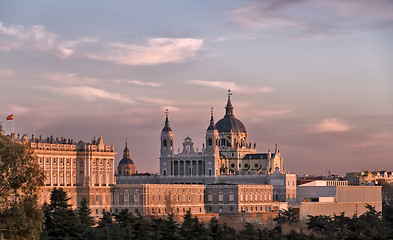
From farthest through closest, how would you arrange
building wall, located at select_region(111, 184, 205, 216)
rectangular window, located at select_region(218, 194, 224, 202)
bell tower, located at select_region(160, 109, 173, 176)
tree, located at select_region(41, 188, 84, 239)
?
1. bell tower, located at select_region(160, 109, 173, 176)
2. rectangular window, located at select_region(218, 194, 224, 202)
3. building wall, located at select_region(111, 184, 205, 216)
4. tree, located at select_region(41, 188, 84, 239)

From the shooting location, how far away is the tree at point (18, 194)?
68.6 meters

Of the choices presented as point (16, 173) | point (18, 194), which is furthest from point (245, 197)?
point (16, 173)

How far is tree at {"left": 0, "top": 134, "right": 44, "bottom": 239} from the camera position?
68.6 metres

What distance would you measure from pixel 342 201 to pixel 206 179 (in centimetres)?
2708

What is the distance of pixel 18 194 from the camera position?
69.4 m

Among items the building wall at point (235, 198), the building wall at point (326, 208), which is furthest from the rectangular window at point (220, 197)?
the building wall at point (326, 208)

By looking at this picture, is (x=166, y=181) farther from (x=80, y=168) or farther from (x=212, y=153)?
(x=80, y=168)

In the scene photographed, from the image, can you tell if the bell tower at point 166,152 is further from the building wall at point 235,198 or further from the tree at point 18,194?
the tree at point 18,194

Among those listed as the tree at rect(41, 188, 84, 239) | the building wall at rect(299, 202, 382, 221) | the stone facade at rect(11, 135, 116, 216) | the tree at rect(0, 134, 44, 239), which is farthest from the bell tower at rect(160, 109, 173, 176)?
the tree at rect(0, 134, 44, 239)

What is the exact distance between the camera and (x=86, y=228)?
319 feet

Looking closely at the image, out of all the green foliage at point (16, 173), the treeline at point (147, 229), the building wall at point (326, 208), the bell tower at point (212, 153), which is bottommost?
the treeline at point (147, 229)

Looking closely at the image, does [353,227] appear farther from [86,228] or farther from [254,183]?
[254,183]

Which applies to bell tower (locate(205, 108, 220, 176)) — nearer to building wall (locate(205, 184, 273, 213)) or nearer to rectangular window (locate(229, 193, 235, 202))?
building wall (locate(205, 184, 273, 213))

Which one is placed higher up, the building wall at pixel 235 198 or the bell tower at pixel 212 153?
the bell tower at pixel 212 153
